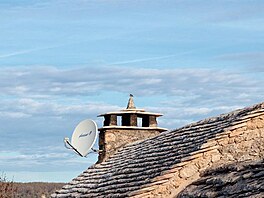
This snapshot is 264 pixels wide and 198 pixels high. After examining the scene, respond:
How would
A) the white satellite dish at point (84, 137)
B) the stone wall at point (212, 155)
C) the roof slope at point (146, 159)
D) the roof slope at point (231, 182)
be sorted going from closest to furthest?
1. the roof slope at point (231, 182)
2. the stone wall at point (212, 155)
3. the roof slope at point (146, 159)
4. the white satellite dish at point (84, 137)

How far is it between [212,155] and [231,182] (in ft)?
5.37

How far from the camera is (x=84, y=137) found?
2200 centimetres

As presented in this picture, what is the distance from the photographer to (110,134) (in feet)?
73.3

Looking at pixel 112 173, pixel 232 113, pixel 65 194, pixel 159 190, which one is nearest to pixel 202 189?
pixel 159 190

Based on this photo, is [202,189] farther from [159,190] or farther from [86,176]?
[86,176]

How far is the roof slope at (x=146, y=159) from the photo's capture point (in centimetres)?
1641

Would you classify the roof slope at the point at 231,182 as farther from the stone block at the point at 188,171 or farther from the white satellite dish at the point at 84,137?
the white satellite dish at the point at 84,137

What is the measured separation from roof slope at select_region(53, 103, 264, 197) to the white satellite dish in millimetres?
779

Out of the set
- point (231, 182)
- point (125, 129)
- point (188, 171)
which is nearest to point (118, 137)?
point (125, 129)

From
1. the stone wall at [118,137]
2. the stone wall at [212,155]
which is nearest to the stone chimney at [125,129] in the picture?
the stone wall at [118,137]

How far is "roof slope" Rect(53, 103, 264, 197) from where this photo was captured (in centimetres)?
1641

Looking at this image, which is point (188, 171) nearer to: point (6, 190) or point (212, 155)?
point (212, 155)

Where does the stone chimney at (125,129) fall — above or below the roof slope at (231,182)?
above

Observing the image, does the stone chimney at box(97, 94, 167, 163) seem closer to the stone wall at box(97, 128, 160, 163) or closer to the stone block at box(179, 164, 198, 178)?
the stone wall at box(97, 128, 160, 163)
